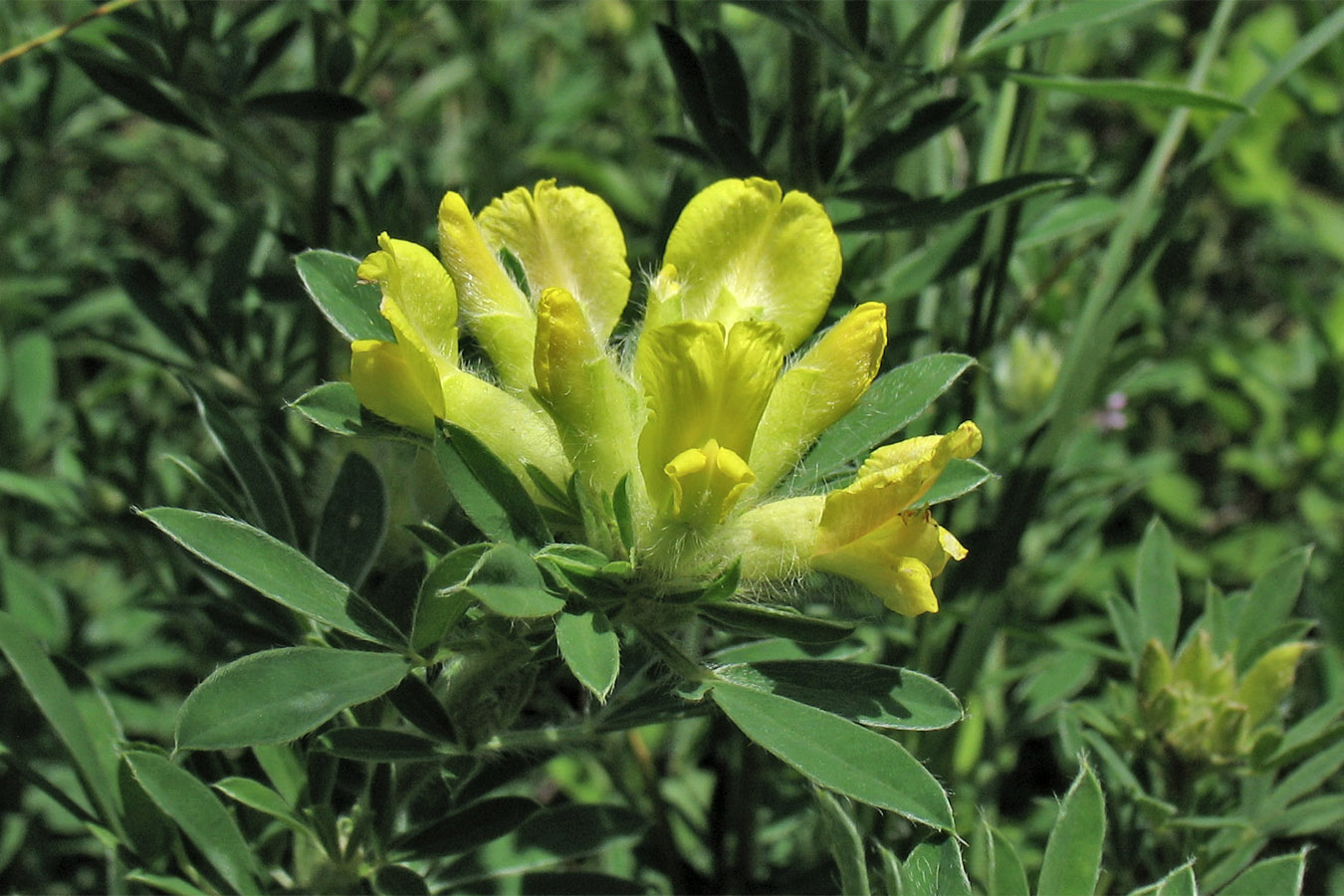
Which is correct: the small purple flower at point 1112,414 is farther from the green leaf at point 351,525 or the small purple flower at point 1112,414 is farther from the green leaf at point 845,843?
the green leaf at point 351,525

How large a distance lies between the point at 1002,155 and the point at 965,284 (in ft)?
1.11

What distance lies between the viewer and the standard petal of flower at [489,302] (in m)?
1.20

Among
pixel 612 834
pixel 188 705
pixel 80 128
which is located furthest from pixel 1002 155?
pixel 80 128

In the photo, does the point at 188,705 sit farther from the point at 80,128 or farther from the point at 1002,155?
the point at 80,128

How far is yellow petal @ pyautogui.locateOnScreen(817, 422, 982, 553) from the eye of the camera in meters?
1.05

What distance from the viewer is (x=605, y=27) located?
3572 mm

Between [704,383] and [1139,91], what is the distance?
2.56 ft

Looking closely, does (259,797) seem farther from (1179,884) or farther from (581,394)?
(1179,884)

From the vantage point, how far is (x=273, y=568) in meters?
1.12

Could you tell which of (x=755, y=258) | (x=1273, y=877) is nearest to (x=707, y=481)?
(x=755, y=258)

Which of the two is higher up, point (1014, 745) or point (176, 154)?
point (176, 154)

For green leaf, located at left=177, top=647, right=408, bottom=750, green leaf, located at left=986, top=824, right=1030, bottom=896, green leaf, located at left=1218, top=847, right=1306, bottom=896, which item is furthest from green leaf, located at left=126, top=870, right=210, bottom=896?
green leaf, located at left=1218, top=847, right=1306, bottom=896

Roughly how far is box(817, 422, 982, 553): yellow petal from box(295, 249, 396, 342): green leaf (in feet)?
1.64

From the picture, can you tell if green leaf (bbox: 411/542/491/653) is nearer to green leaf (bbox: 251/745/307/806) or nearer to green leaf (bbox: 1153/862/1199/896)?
green leaf (bbox: 251/745/307/806)
